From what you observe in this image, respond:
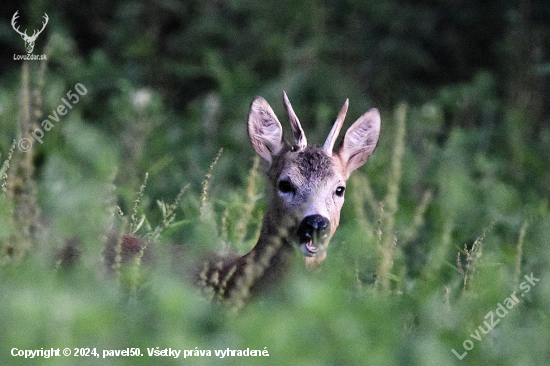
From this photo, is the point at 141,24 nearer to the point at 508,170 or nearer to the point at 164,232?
the point at 508,170

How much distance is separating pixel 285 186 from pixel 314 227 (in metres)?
0.48

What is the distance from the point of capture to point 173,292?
3.20m

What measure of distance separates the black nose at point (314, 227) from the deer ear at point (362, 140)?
0.84 m

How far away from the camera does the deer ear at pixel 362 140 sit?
5457 mm

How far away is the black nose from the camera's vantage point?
4.61 m

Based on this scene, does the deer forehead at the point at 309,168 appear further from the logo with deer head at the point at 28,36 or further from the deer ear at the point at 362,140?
the logo with deer head at the point at 28,36

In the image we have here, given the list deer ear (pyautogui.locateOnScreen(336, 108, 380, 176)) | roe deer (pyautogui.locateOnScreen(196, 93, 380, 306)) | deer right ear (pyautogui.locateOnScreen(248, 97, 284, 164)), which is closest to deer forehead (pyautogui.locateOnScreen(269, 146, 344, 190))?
roe deer (pyautogui.locateOnScreen(196, 93, 380, 306))

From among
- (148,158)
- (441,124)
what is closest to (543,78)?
(441,124)

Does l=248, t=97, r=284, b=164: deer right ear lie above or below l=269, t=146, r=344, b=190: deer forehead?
above

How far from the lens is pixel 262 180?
20.6 ft

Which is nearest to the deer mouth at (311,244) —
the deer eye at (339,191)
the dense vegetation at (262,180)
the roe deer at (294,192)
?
the roe deer at (294,192)

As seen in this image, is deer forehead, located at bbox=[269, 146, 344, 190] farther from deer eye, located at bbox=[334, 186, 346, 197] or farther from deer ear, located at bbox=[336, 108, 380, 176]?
deer ear, located at bbox=[336, 108, 380, 176]

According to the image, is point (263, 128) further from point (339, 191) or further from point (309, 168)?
point (339, 191)

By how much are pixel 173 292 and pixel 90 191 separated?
1.85 meters
